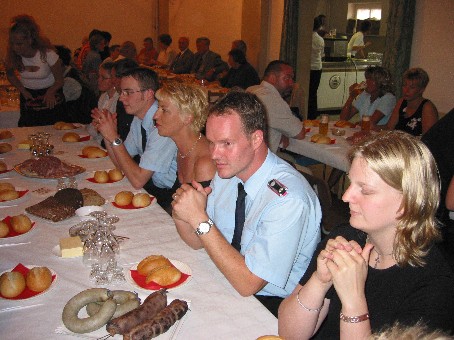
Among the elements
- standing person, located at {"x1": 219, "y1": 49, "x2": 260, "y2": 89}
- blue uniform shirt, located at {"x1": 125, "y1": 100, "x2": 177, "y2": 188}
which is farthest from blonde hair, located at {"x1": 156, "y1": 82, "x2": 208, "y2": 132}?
standing person, located at {"x1": 219, "y1": 49, "x2": 260, "y2": 89}

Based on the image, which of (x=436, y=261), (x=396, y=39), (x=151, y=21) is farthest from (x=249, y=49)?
(x=436, y=261)

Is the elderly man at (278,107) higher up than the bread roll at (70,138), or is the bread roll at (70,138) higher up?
the elderly man at (278,107)

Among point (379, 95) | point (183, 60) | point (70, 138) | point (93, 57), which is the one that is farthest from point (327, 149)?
point (183, 60)

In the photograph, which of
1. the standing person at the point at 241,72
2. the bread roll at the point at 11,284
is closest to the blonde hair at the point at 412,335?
the bread roll at the point at 11,284

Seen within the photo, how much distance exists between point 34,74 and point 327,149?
3.57 metres

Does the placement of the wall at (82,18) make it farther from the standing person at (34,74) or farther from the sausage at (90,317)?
the sausage at (90,317)

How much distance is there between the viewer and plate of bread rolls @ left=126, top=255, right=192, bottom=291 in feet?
5.46

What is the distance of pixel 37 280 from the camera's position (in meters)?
1.63

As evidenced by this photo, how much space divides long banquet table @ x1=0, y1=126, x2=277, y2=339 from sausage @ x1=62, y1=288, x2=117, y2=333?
0.04m

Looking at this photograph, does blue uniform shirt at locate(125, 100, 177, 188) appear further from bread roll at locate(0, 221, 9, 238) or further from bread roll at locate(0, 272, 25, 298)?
bread roll at locate(0, 272, 25, 298)

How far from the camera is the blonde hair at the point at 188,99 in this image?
8.82 ft

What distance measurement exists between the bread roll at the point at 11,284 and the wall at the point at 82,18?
37.1 ft

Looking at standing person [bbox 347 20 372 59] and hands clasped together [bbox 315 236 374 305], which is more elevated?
standing person [bbox 347 20 372 59]

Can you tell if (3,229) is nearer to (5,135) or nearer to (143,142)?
(143,142)
